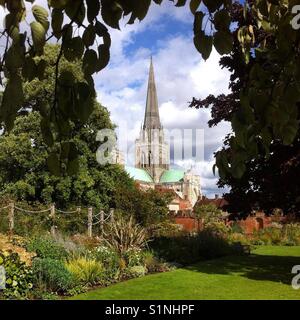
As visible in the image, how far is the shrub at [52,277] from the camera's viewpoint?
33.5 feet

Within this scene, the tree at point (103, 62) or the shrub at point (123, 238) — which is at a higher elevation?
the tree at point (103, 62)

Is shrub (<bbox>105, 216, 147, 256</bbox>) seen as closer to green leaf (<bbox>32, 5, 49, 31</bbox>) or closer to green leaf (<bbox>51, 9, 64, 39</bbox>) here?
green leaf (<bbox>51, 9, 64, 39</bbox>)

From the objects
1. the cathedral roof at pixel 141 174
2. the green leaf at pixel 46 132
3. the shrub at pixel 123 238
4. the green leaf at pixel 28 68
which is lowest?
the shrub at pixel 123 238

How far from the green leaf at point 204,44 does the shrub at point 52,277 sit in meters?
9.21

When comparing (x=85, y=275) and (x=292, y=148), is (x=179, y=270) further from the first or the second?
(x=292, y=148)

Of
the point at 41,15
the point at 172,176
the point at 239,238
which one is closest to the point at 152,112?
the point at 172,176

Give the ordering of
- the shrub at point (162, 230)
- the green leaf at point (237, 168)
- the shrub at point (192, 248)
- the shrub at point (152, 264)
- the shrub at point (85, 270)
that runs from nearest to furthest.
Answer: the green leaf at point (237, 168) < the shrub at point (85, 270) < the shrub at point (152, 264) < the shrub at point (192, 248) < the shrub at point (162, 230)

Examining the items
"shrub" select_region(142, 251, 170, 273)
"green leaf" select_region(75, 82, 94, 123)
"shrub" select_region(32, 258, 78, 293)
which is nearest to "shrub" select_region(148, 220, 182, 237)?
"shrub" select_region(142, 251, 170, 273)

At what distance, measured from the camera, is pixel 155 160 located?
12625cm

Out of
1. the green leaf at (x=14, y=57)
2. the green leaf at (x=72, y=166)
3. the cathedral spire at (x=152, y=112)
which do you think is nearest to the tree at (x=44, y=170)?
the green leaf at (x=72, y=166)

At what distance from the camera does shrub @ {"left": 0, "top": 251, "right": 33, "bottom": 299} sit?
9.30 meters

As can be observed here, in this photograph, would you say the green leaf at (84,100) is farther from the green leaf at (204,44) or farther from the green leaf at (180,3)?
the green leaf at (180,3)

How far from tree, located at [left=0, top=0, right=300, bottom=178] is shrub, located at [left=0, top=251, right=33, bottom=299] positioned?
8.18 metres
